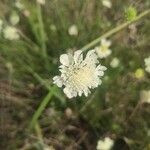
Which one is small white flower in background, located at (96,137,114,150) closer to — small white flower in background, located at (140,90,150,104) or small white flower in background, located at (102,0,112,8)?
small white flower in background, located at (140,90,150,104)

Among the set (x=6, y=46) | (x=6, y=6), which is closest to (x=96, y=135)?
(x=6, y=46)

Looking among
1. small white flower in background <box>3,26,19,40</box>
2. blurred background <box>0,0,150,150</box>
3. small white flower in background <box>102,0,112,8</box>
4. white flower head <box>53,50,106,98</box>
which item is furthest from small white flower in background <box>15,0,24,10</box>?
white flower head <box>53,50,106,98</box>

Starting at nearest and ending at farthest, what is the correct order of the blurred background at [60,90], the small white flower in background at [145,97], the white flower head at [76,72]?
the white flower head at [76,72]
the small white flower in background at [145,97]
the blurred background at [60,90]

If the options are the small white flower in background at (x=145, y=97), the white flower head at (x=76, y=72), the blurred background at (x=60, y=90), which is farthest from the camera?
the blurred background at (x=60, y=90)

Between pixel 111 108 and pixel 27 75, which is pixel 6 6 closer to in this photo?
pixel 27 75

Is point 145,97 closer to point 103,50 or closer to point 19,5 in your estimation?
point 103,50

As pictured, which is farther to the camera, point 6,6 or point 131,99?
point 6,6

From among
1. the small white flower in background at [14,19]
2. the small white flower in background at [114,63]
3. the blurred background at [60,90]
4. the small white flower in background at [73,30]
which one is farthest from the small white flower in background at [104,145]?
the small white flower in background at [14,19]

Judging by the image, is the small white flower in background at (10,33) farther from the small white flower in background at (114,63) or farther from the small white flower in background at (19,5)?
the small white flower in background at (114,63)
